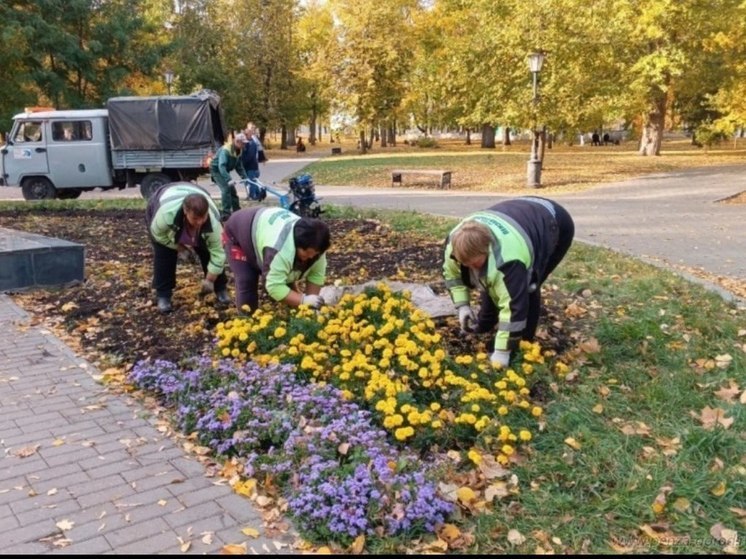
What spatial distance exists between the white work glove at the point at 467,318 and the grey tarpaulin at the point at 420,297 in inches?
24.9

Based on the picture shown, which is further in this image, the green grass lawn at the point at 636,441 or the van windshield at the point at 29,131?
the van windshield at the point at 29,131

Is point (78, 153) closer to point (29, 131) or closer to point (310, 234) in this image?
point (29, 131)

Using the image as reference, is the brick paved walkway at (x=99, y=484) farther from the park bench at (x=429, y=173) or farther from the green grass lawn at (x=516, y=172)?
the park bench at (x=429, y=173)

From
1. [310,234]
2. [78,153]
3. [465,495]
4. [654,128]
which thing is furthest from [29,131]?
[654,128]

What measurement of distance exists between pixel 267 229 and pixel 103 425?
1632mm

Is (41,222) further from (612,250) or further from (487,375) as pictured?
(487,375)

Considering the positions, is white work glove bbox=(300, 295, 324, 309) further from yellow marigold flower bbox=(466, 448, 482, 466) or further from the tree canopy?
the tree canopy

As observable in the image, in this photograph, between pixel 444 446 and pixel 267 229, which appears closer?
pixel 444 446

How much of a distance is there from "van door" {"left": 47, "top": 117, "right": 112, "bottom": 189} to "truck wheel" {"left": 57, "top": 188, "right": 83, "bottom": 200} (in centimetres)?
32

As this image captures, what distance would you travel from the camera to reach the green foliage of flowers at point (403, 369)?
3572 millimetres

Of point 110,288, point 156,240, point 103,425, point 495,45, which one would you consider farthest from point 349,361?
point 495,45

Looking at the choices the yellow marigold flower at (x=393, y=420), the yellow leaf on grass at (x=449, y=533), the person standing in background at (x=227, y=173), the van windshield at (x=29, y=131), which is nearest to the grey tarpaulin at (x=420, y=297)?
the yellow marigold flower at (x=393, y=420)

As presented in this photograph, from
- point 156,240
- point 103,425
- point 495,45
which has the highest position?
point 495,45

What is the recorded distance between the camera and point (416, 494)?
117 inches
